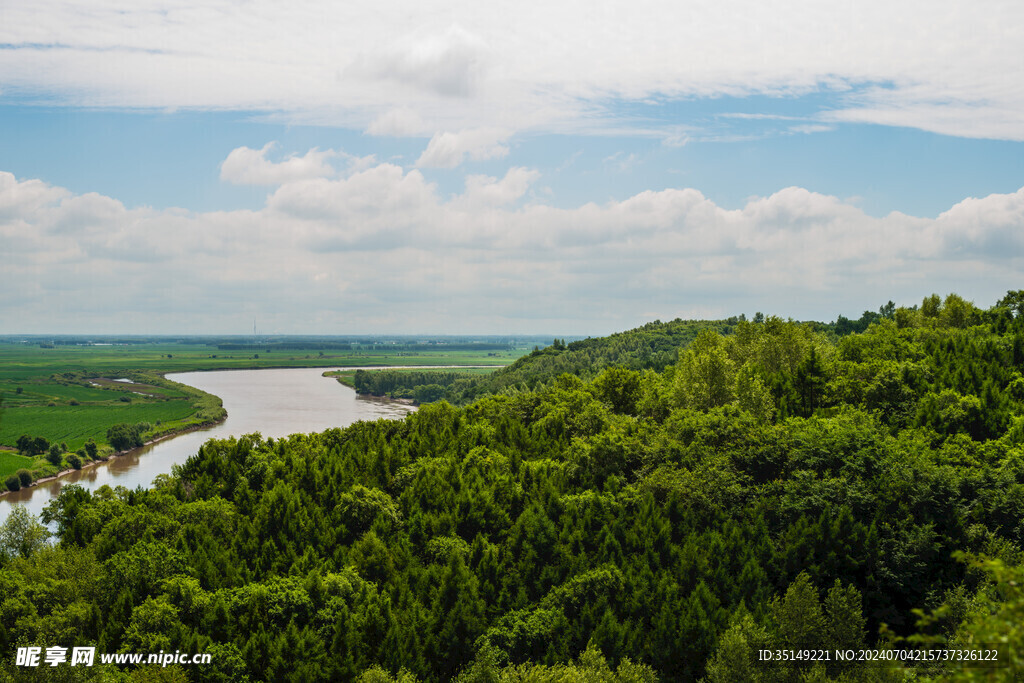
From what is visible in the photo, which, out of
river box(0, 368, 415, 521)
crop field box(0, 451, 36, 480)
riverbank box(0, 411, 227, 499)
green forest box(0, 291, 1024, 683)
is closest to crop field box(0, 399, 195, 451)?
riverbank box(0, 411, 227, 499)

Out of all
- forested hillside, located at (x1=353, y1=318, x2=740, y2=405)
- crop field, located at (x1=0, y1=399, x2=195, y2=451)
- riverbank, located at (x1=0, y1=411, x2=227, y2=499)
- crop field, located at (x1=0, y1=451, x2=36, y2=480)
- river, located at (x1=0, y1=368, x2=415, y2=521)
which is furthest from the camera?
forested hillside, located at (x1=353, y1=318, x2=740, y2=405)

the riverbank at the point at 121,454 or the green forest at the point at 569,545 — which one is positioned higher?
the green forest at the point at 569,545

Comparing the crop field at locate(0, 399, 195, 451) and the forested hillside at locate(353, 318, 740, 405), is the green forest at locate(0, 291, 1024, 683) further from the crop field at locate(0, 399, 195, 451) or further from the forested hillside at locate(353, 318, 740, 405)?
the crop field at locate(0, 399, 195, 451)

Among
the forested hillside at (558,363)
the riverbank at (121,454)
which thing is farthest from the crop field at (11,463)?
the forested hillside at (558,363)

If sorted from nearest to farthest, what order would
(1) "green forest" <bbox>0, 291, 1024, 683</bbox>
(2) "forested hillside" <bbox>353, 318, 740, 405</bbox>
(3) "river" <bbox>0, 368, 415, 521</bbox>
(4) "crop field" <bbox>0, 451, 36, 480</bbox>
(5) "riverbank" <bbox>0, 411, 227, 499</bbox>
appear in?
(1) "green forest" <bbox>0, 291, 1024, 683</bbox> < (3) "river" <bbox>0, 368, 415, 521</bbox> < (5) "riverbank" <bbox>0, 411, 227, 499</bbox> < (4) "crop field" <bbox>0, 451, 36, 480</bbox> < (2) "forested hillside" <bbox>353, 318, 740, 405</bbox>

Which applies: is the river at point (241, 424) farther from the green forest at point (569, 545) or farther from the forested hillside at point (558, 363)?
the green forest at point (569, 545)

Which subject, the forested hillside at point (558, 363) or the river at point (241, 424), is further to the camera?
the forested hillside at point (558, 363)
